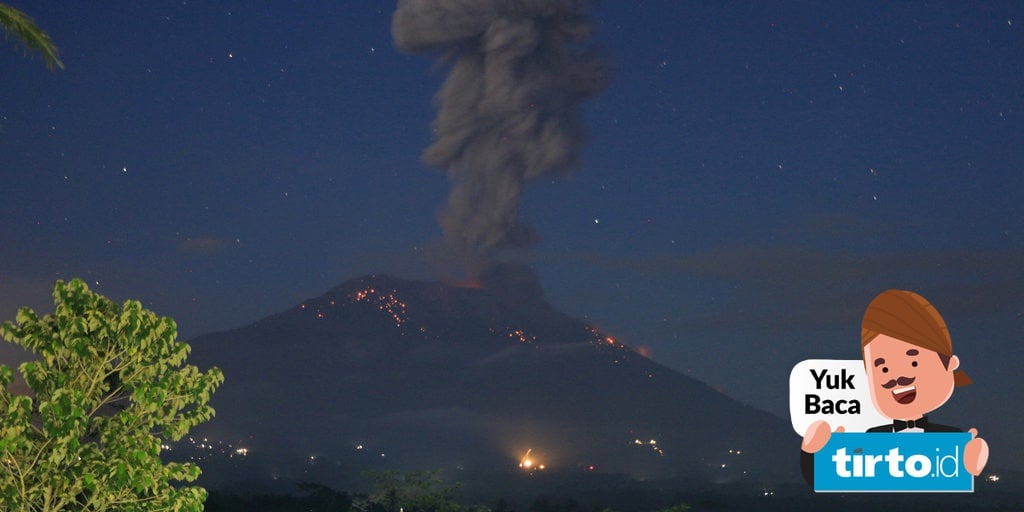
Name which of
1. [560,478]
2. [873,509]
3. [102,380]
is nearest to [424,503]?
[102,380]

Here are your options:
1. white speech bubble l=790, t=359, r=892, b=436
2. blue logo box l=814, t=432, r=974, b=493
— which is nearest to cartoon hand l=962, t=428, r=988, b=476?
blue logo box l=814, t=432, r=974, b=493

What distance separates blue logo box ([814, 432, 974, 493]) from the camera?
34.5ft

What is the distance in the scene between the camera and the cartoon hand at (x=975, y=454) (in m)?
10.4

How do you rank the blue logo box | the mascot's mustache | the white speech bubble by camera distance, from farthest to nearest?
1. the white speech bubble
2. the blue logo box
3. the mascot's mustache

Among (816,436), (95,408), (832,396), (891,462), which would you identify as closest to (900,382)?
(832,396)

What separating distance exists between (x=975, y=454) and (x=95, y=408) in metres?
9.07

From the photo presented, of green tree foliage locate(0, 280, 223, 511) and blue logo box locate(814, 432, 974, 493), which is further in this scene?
green tree foliage locate(0, 280, 223, 511)

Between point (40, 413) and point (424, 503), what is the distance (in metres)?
34.3

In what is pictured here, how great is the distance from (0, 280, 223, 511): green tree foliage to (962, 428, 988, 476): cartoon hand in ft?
25.4

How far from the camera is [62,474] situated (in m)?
11.2

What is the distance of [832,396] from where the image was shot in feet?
35.5

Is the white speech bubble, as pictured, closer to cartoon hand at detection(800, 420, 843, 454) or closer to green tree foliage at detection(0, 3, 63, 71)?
cartoon hand at detection(800, 420, 843, 454)

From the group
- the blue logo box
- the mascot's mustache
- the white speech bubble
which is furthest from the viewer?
the white speech bubble

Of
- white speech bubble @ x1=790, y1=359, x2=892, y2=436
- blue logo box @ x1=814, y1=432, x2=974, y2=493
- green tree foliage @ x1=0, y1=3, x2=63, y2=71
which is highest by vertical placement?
green tree foliage @ x1=0, y1=3, x2=63, y2=71
